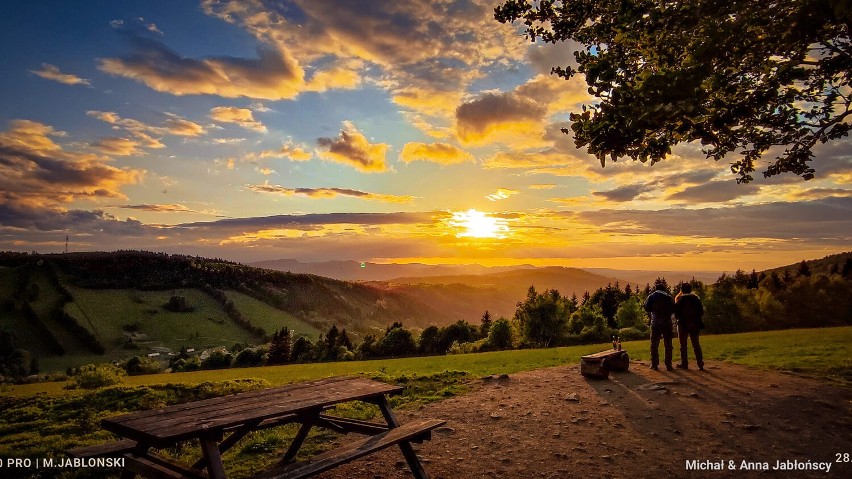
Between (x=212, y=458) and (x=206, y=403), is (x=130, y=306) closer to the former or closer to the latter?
(x=206, y=403)

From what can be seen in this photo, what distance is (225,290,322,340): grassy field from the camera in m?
148

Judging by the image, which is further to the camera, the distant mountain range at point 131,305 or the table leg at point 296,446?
the distant mountain range at point 131,305

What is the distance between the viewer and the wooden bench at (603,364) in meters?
14.6

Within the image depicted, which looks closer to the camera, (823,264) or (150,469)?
(150,469)

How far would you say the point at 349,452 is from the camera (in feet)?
19.7

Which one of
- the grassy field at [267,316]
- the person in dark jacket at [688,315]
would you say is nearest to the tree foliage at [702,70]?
the person in dark jacket at [688,315]

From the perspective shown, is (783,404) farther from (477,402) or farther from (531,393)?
(477,402)

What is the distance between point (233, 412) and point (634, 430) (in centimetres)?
805

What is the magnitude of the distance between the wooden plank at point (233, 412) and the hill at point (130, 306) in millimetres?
126623

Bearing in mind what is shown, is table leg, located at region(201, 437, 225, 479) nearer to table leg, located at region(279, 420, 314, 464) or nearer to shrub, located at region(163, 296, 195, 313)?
table leg, located at region(279, 420, 314, 464)

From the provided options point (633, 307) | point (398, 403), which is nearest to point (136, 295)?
point (633, 307)

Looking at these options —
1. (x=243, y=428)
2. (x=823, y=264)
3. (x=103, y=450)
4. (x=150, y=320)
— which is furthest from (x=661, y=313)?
(x=823, y=264)

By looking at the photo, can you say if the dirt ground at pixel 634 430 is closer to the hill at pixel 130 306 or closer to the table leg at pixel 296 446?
the table leg at pixel 296 446

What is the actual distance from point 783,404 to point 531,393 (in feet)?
20.3
